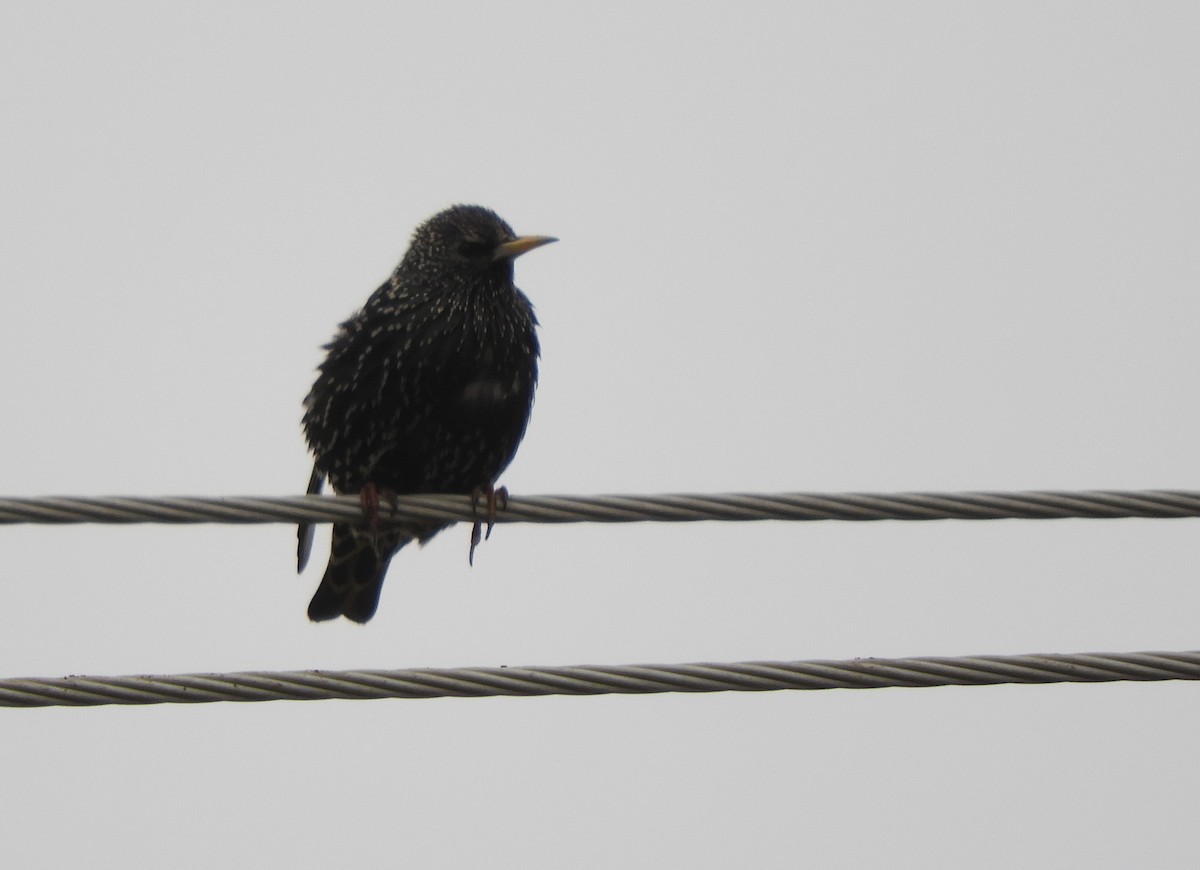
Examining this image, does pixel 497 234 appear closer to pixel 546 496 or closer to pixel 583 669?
pixel 546 496

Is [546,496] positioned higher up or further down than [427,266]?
Answer: further down

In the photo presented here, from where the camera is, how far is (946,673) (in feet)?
10.6

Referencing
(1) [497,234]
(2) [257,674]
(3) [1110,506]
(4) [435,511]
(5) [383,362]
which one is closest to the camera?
(2) [257,674]

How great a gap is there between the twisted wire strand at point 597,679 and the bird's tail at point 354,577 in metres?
2.46

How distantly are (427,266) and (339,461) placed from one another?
717mm

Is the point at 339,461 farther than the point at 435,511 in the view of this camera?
Yes

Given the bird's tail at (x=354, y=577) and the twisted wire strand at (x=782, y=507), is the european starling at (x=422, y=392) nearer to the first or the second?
the bird's tail at (x=354, y=577)

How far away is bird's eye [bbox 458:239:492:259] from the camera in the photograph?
5684mm

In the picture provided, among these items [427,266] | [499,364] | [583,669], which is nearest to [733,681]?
[583,669]

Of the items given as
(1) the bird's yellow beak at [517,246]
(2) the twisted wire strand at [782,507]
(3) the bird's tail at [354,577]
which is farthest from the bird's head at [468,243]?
(2) the twisted wire strand at [782,507]

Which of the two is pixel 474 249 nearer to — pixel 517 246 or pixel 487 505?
pixel 517 246

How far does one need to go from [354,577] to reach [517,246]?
1226 millimetres

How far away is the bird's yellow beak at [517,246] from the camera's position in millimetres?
5559

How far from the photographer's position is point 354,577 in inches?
225
